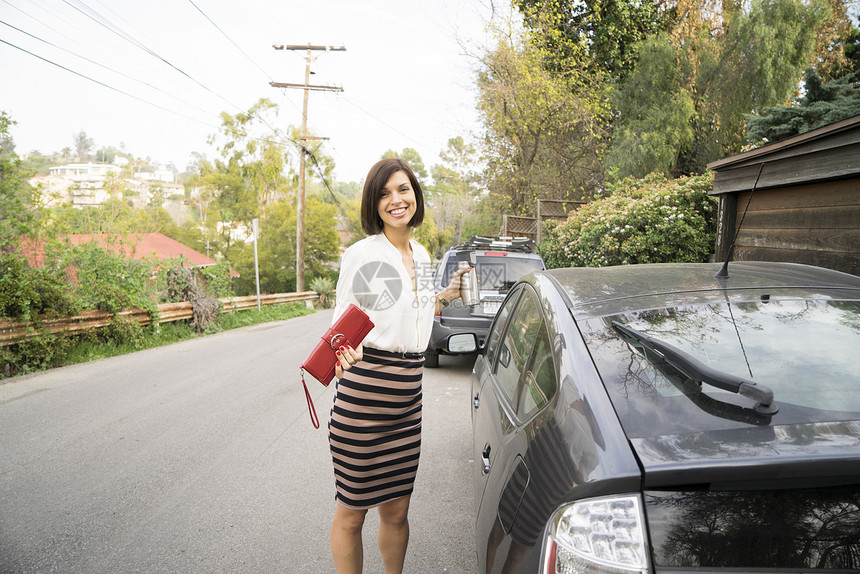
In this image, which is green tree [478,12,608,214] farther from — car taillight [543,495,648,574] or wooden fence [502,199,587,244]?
car taillight [543,495,648,574]

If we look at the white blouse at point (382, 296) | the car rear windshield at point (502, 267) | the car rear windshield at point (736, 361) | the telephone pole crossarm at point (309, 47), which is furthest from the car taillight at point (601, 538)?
the telephone pole crossarm at point (309, 47)

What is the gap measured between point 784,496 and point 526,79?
52.1 feet

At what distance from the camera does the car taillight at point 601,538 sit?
1076mm

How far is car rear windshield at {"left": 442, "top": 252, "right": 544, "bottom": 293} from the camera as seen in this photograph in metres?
7.50

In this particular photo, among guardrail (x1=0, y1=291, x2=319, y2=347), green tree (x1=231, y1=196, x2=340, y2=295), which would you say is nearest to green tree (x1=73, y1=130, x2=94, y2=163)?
green tree (x1=231, y1=196, x2=340, y2=295)

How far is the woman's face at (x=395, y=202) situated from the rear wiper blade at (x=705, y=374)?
114 cm

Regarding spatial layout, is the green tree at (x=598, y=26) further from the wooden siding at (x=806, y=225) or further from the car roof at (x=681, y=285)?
the car roof at (x=681, y=285)

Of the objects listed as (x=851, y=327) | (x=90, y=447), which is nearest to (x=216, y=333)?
(x=90, y=447)

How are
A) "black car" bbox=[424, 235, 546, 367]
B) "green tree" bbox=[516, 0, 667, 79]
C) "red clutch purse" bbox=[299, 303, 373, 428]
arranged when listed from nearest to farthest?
"red clutch purse" bbox=[299, 303, 373, 428] < "black car" bbox=[424, 235, 546, 367] < "green tree" bbox=[516, 0, 667, 79]

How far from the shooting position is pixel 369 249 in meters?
2.21

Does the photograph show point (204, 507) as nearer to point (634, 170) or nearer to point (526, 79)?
point (634, 170)

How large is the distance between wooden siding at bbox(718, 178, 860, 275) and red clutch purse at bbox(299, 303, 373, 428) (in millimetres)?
3885

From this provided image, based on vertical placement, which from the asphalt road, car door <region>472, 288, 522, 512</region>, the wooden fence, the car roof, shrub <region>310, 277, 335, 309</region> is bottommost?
shrub <region>310, 277, 335, 309</region>

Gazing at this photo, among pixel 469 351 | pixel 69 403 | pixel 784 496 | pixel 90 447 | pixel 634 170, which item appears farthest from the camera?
pixel 634 170
